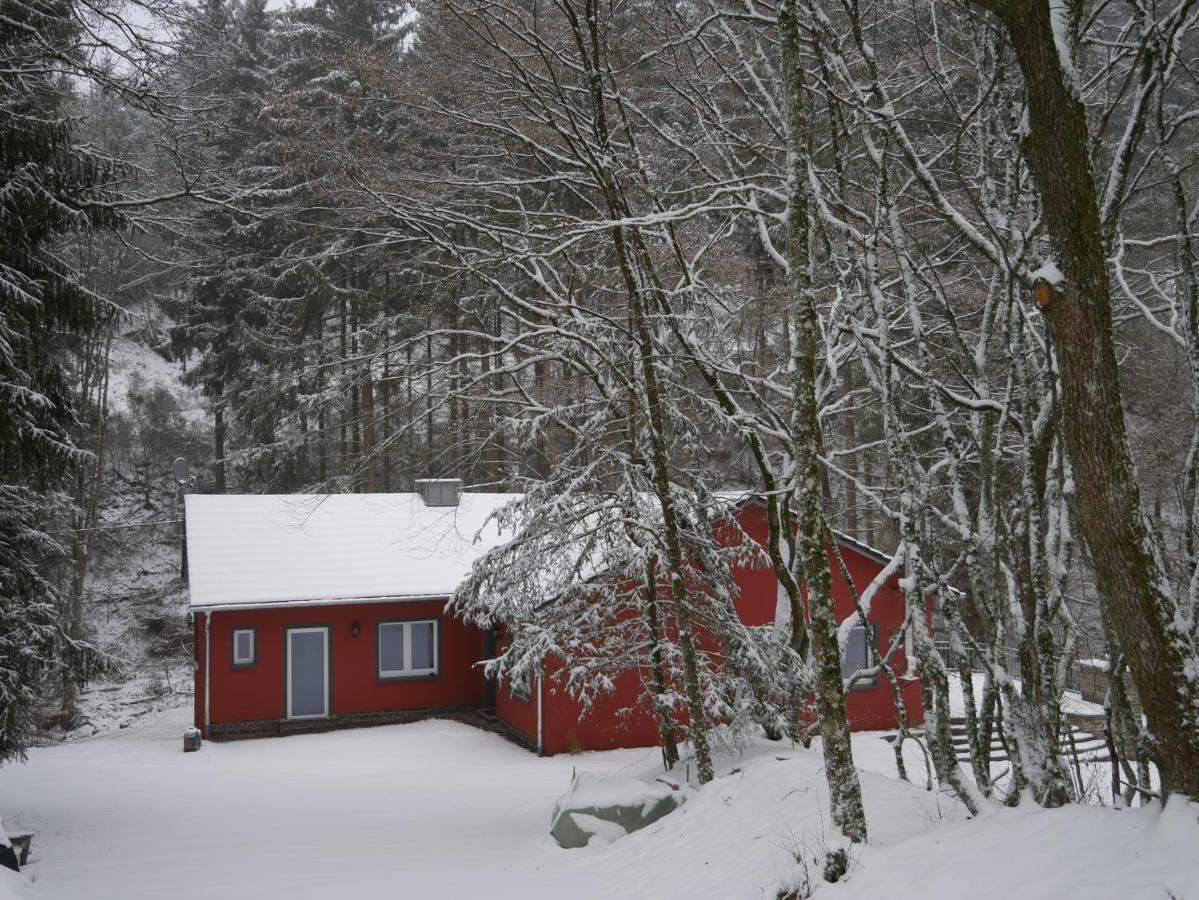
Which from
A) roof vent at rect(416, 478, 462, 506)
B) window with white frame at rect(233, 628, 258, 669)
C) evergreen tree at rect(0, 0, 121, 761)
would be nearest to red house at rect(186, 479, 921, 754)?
window with white frame at rect(233, 628, 258, 669)

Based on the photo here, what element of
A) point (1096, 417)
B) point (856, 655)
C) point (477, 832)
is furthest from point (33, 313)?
point (856, 655)

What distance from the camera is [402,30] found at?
77.5 feet

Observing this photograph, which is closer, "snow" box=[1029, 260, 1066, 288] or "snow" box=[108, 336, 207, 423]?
"snow" box=[1029, 260, 1066, 288]

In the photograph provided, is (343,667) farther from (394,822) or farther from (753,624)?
(753,624)

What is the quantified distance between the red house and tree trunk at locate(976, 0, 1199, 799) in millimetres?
10435

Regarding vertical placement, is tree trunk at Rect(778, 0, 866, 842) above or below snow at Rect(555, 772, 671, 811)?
above

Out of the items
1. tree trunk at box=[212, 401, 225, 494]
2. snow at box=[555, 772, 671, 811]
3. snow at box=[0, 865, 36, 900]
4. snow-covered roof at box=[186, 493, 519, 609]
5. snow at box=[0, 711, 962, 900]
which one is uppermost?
tree trunk at box=[212, 401, 225, 494]

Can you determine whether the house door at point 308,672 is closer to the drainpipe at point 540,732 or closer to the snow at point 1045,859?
the drainpipe at point 540,732

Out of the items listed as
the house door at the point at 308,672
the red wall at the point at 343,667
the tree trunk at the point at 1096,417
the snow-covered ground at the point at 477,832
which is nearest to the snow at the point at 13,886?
the snow-covered ground at the point at 477,832

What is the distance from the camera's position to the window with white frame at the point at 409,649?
54.7ft

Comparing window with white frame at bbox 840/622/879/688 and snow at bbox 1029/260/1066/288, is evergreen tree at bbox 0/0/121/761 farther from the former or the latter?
window with white frame at bbox 840/622/879/688

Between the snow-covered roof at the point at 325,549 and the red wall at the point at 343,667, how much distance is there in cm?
56

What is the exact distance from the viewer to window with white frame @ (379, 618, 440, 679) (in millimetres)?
16672

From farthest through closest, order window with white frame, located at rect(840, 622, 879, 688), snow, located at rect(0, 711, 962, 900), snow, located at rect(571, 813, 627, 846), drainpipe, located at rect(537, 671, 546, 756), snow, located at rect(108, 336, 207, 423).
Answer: snow, located at rect(108, 336, 207, 423) < window with white frame, located at rect(840, 622, 879, 688) < drainpipe, located at rect(537, 671, 546, 756) < snow, located at rect(571, 813, 627, 846) < snow, located at rect(0, 711, 962, 900)
